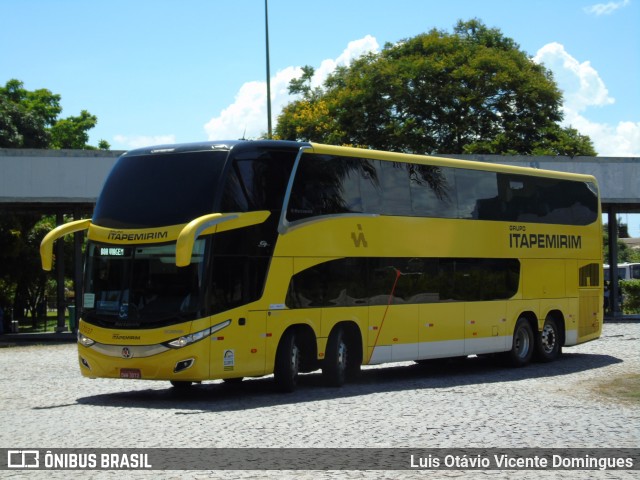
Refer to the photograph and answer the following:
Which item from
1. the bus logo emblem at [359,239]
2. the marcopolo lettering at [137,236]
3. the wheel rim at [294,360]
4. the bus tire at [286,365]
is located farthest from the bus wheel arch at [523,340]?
the marcopolo lettering at [137,236]

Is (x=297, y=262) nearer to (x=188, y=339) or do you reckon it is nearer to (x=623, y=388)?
(x=188, y=339)

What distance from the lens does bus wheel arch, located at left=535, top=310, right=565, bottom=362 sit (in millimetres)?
23859

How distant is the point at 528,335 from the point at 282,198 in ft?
28.4

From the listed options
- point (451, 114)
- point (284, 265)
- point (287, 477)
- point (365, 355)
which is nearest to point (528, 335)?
point (365, 355)

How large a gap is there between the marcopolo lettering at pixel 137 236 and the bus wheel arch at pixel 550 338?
10.8 meters

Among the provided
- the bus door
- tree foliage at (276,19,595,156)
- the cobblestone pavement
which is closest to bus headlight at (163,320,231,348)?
the bus door

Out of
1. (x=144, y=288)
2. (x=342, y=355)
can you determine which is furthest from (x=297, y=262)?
(x=144, y=288)

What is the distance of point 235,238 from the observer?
1644cm

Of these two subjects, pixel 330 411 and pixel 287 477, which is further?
pixel 330 411

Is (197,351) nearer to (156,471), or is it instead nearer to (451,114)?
(156,471)

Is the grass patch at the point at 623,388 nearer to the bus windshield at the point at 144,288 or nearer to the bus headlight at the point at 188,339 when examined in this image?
the bus headlight at the point at 188,339

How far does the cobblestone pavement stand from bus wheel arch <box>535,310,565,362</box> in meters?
1.60

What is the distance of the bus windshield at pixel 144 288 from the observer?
15.9 metres

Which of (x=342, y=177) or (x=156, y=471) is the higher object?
(x=342, y=177)
